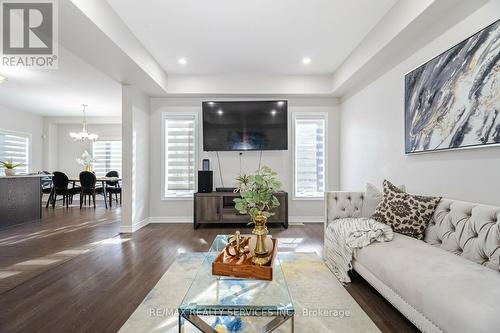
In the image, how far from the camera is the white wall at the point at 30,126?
6.43 meters

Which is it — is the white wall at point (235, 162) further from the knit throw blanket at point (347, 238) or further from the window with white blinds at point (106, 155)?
the window with white blinds at point (106, 155)

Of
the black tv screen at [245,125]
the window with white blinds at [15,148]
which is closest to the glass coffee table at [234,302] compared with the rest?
the black tv screen at [245,125]

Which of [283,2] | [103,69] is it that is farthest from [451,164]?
[103,69]

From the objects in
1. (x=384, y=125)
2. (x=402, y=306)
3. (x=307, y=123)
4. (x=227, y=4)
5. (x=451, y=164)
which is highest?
(x=227, y=4)

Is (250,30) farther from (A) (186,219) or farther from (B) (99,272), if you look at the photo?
(A) (186,219)

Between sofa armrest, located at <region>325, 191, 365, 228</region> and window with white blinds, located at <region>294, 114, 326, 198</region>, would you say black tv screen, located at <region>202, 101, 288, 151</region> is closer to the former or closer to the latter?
window with white blinds, located at <region>294, 114, 326, 198</region>

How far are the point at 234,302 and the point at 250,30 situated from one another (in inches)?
115

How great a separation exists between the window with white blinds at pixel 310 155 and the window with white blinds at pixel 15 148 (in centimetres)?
680

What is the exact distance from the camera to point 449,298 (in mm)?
1204

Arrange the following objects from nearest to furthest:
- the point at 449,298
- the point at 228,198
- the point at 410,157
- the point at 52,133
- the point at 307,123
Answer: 1. the point at 449,298
2. the point at 410,157
3. the point at 228,198
4. the point at 307,123
5. the point at 52,133

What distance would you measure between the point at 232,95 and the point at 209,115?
574mm

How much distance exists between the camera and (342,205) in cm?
282

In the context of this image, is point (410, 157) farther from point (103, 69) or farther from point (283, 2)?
point (103, 69)

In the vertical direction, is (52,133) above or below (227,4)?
below
